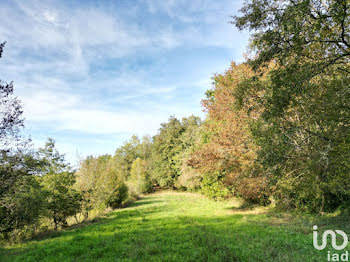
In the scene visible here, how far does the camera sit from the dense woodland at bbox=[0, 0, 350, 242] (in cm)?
743

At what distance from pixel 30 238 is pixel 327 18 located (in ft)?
57.6

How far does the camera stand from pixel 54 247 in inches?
371

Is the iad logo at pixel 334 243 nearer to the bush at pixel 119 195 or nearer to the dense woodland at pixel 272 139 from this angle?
the dense woodland at pixel 272 139

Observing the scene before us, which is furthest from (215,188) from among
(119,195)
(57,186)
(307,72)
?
(307,72)

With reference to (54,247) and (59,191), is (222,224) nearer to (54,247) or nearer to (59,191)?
(54,247)

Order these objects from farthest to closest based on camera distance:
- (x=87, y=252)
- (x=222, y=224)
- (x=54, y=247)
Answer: (x=222, y=224) < (x=54, y=247) < (x=87, y=252)

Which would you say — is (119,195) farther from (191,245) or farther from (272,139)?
(272,139)

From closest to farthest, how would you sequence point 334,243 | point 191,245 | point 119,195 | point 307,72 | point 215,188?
1. point 307,72
2. point 334,243
3. point 191,245
4. point 215,188
5. point 119,195

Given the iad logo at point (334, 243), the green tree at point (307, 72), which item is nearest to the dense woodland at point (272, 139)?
the green tree at point (307, 72)

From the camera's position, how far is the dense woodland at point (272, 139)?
24.4ft

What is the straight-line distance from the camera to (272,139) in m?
8.40

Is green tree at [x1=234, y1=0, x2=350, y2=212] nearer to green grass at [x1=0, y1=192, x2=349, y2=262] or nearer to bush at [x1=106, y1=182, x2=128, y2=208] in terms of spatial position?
green grass at [x1=0, y1=192, x2=349, y2=262]

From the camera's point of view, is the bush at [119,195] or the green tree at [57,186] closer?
the green tree at [57,186]

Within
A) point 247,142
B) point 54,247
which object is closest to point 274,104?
point 247,142
